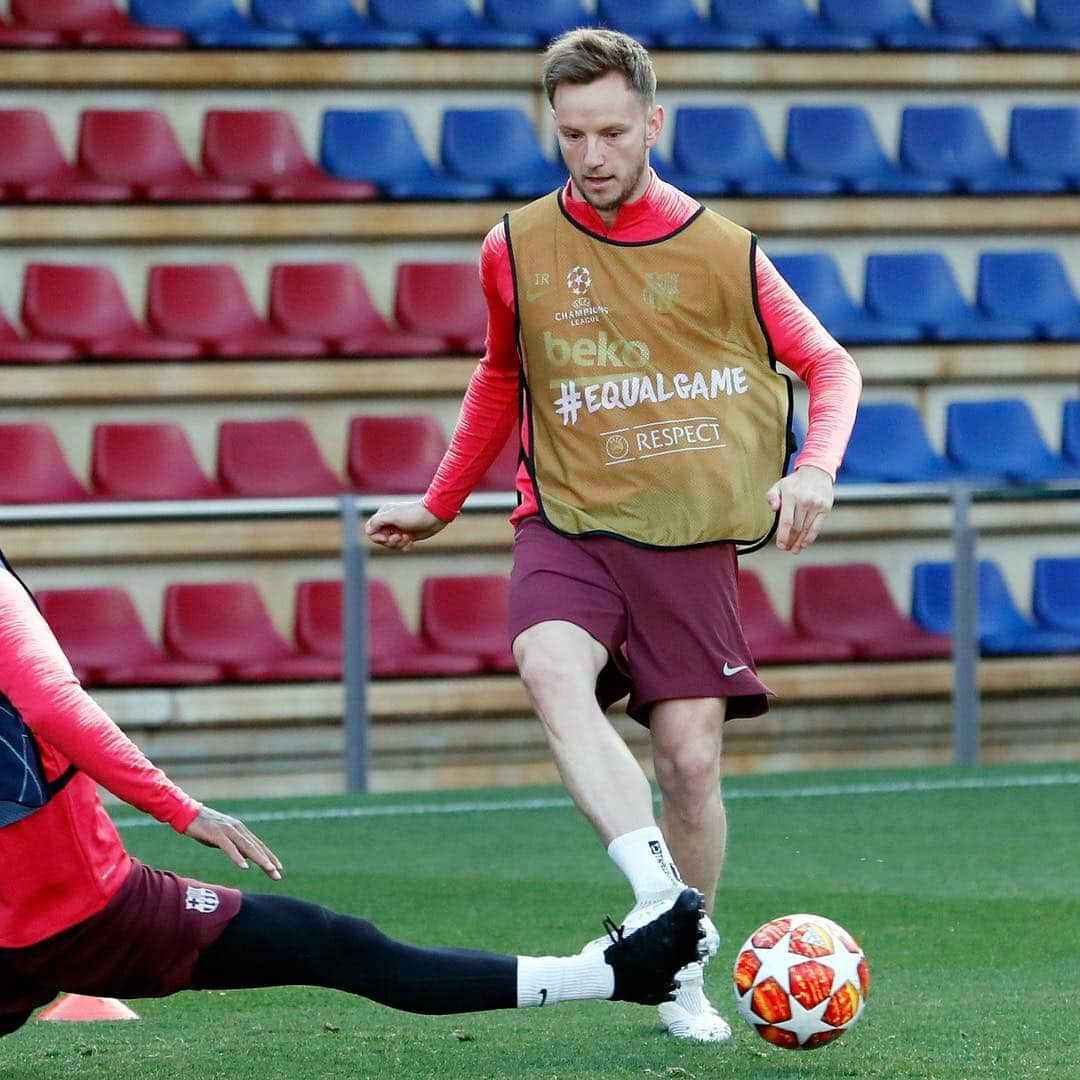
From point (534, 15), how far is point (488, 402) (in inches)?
319

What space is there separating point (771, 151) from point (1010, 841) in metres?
6.03

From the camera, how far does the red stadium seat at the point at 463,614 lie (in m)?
10.8

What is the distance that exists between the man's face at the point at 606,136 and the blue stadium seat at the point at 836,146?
334 inches

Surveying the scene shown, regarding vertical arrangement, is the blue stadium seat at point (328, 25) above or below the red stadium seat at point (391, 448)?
above

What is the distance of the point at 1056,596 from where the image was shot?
465 inches

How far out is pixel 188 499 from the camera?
1064cm

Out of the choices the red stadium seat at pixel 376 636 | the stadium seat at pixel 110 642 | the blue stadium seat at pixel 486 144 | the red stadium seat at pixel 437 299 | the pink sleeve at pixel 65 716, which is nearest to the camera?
the pink sleeve at pixel 65 716

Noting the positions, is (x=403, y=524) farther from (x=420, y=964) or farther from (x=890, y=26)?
(x=890, y=26)

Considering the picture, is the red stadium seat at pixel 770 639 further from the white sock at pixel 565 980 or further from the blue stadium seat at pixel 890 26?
the white sock at pixel 565 980

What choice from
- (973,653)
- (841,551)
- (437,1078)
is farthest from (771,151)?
(437,1078)

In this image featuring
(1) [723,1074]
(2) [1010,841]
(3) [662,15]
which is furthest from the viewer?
(3) [662,15]

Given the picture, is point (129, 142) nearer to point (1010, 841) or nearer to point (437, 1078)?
point (1010, 841)

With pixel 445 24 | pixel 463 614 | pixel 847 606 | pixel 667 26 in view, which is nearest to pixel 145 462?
pixel 463 614

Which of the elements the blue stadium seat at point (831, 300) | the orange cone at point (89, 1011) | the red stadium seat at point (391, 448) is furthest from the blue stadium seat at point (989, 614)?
the orange cone at point (89, 1011)
